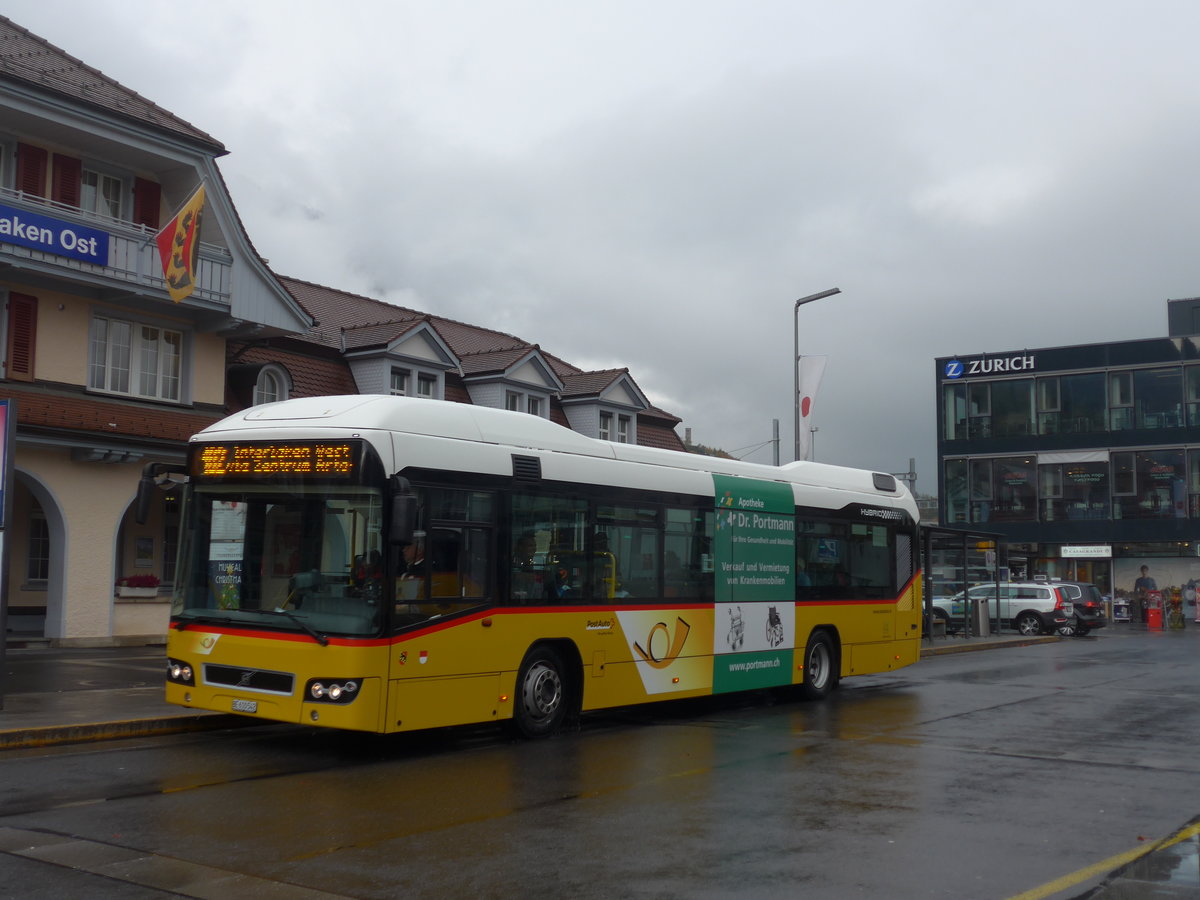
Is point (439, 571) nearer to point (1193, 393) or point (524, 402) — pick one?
point (524, 402)

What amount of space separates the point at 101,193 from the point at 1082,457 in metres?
47.4

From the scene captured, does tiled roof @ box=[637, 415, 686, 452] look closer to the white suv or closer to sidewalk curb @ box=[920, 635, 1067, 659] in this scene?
the white suv

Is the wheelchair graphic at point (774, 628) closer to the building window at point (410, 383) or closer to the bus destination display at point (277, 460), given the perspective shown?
the bus destination display at point (277, 460)

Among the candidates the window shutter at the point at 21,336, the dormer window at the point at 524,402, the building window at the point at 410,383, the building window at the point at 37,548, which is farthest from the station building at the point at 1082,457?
the window shutter at the point at 21,336

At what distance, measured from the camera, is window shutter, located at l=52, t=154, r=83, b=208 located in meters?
22.1

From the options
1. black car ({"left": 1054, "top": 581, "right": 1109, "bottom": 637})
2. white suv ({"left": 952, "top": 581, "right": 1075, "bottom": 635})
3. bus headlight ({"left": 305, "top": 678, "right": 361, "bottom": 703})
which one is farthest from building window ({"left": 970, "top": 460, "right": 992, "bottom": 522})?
bus headlight ({"left": 305, "top": 678, "right": 361, "bottom": 703})

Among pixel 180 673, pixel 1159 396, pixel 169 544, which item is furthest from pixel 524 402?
pixel 1159 396

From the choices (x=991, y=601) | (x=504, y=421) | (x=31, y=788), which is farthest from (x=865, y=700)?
(x=991, y=601)

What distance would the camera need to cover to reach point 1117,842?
25.3 ft

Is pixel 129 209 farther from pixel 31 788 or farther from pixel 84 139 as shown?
pixel 31 788

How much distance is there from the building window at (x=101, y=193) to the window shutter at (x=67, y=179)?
21 cm

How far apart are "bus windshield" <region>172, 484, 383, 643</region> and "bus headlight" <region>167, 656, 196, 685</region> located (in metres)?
0.39

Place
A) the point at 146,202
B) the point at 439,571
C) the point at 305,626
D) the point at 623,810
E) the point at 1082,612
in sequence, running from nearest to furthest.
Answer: the point at 623,810, the point at 305,626, the point at 439,571, the point at 146,202, the point at 1082,612

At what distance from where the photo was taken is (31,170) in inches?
852
